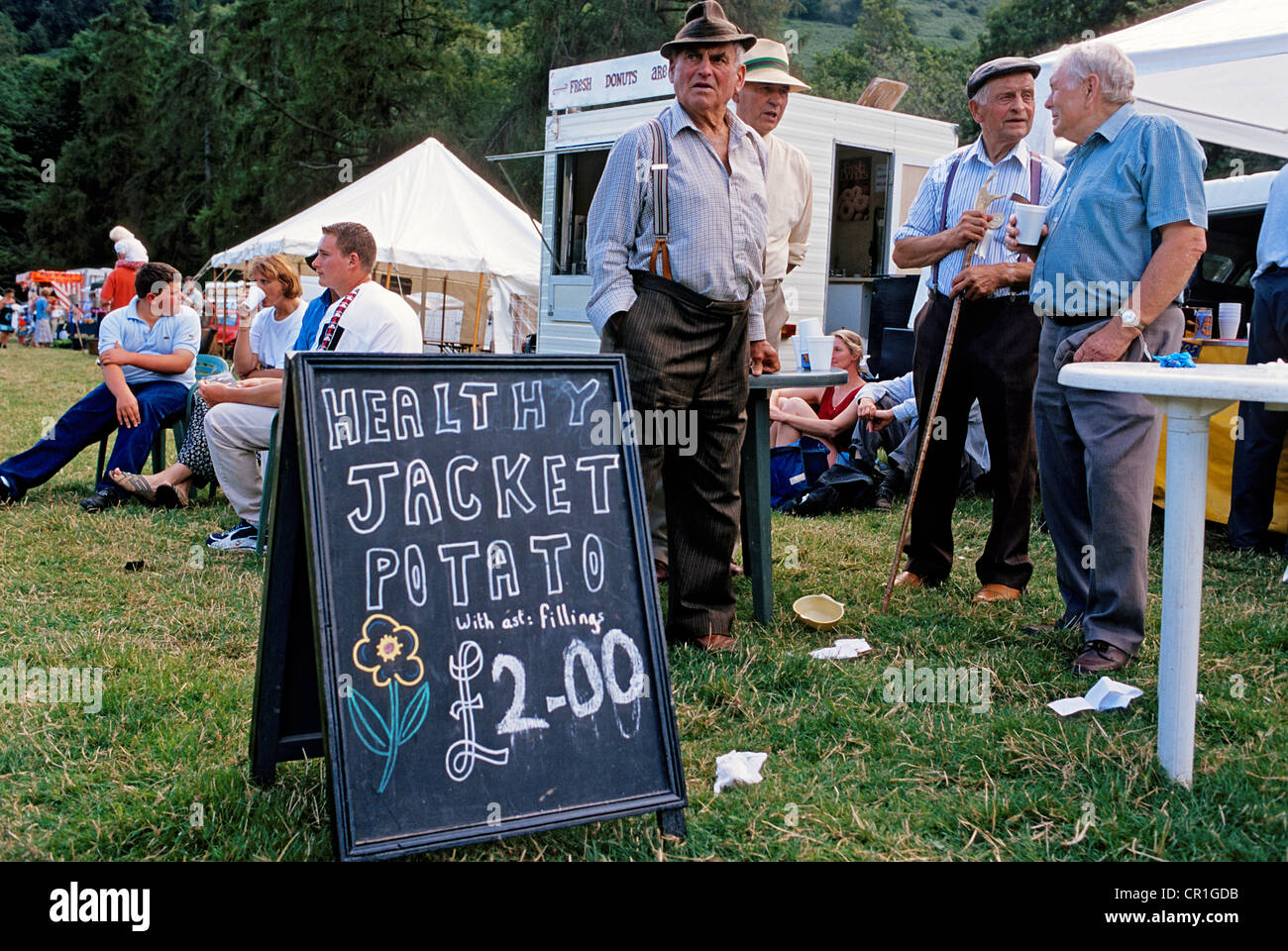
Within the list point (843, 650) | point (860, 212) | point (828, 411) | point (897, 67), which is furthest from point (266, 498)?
point (897, 67)

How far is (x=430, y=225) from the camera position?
1605cm

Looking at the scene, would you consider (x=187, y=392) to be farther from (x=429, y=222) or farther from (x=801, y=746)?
(x=429, y=222)

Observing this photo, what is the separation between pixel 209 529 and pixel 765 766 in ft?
14.1

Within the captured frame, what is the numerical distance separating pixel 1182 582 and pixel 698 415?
1.73 m

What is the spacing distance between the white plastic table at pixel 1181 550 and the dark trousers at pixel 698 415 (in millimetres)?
1349

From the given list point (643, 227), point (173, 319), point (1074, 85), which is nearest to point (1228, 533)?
point (1074, 85)

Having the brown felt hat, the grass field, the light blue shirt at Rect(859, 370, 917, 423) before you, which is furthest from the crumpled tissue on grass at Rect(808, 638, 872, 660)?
the light blue shirt at Rect(859, 370, 917, 423)

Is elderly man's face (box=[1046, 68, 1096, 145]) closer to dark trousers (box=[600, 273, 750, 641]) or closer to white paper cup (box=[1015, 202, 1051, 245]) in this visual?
white paper cup (box=[1015, 202, 1051, 245])

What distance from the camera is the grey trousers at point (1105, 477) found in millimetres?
3625

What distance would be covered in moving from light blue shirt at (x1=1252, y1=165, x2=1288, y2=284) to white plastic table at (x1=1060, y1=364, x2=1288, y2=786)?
3490 millimetres

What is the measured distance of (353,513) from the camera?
245cm

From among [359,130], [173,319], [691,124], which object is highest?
[359,130]
